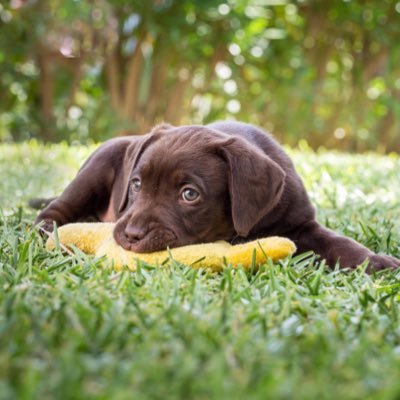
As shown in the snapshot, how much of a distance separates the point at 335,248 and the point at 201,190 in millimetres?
706

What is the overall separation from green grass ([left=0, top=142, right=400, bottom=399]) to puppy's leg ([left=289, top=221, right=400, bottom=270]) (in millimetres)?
122

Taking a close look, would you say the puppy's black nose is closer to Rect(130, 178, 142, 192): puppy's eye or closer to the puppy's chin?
the puppy's chin

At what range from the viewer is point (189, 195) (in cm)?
309

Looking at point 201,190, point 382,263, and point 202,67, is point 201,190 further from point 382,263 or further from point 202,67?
point 202,67

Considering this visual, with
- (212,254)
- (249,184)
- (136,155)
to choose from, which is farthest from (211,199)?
(136,155)

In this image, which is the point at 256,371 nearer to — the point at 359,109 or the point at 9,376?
the point at 9,376

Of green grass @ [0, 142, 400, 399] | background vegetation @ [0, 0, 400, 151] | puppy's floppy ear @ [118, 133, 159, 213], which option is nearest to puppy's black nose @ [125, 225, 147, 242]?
green grass @ [0, 142, 400, 399]

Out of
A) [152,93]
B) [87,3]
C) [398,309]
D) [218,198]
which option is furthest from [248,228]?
[152,93]

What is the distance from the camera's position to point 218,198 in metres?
3.15

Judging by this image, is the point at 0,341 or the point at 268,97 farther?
the point at 268,97

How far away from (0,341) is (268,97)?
1204 centimetres

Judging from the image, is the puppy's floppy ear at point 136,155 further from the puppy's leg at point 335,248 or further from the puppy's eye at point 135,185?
the puppy's leg at point 335,248

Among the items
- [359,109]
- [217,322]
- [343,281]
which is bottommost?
[359,109]

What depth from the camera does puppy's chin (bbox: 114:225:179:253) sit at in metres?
2.86
